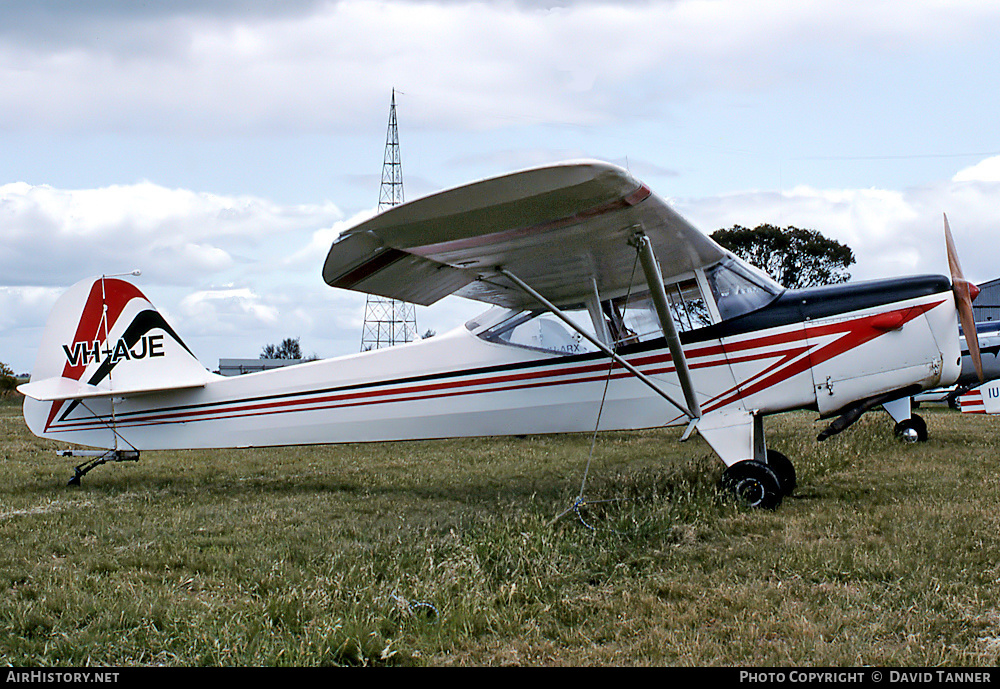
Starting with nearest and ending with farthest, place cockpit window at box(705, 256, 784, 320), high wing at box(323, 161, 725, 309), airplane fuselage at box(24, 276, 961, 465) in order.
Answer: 1. high wing at box(323, 161, 725, 309)
2. airplane fuselage at box(24, 276, 961, 465)
3. cockpit window at box(705, 256, 784, 320)

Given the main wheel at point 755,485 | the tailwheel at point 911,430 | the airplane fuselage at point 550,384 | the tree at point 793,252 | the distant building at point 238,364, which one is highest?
the tree at point 793,252

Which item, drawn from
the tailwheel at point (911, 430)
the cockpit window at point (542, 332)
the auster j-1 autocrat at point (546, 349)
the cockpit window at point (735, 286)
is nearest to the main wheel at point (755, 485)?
the auster j-1 autocrat at point (546, 349)

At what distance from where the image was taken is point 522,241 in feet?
17.4

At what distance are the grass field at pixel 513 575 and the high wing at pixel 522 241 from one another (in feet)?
5.93

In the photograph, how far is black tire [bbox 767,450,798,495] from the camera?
258 inches

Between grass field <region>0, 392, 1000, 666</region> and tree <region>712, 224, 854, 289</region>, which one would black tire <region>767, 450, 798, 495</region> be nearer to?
grass field <region>0, 392, 1000, 666</region>

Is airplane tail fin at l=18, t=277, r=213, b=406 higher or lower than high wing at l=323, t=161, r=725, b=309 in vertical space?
lower

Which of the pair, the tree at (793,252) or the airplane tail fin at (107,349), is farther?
the tree at (793,252)

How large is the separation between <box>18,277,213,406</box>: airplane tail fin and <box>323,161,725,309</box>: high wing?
306 cm

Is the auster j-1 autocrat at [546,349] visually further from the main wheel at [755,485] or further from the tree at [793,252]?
the tree at [793,252]

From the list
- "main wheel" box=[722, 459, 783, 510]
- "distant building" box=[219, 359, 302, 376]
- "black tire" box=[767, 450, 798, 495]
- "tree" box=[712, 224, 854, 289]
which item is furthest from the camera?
"distant building" box=[219, 359, 302, 376]

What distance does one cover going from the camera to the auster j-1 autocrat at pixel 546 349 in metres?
5.11

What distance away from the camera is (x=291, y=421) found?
7523mm

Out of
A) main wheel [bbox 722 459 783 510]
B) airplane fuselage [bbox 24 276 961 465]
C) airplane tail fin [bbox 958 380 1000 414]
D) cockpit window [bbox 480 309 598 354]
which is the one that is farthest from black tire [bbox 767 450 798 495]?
airplane tail fin [bbox 958 380 1000 414]
